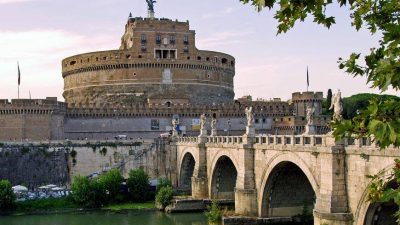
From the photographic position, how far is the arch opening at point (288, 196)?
26.4 meters

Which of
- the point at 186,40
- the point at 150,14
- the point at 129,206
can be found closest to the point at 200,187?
the point at 129,206

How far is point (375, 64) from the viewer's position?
4.54 meters

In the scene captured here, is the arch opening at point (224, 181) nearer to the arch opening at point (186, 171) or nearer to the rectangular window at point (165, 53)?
the arch opening at point (186, 171)

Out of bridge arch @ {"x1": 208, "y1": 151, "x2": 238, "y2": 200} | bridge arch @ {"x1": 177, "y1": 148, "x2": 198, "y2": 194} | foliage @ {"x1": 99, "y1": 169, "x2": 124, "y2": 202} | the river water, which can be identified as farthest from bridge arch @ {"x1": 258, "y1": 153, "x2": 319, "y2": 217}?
bridge arch @ {"x1": 177, "y1": 148, "x2": 198, "y2": 194}

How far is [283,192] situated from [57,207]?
18.5m

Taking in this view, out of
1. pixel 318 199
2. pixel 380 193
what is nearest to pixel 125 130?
pixel 318 199

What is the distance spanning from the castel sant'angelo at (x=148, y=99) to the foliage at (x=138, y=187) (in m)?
15.7

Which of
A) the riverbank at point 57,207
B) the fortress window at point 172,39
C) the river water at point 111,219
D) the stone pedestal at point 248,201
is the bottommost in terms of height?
the river water at point 111,219

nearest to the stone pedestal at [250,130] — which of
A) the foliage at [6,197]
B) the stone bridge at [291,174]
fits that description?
the stone bridge at [291,174]

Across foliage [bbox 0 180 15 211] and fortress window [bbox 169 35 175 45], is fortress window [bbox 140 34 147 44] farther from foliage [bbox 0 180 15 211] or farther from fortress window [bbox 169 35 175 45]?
foliage [bbox 0 180 15 211]

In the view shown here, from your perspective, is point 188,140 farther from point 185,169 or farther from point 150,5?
point 150,5

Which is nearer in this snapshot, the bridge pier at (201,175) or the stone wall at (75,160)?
the bridge pier at (201,175)

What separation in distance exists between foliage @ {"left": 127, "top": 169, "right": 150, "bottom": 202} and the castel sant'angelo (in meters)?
15.7

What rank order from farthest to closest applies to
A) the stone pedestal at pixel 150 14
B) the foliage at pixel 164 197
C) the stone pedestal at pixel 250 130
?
the stone pedestal at pixel 150 14 → the foliage at pixel 164 197 → the stone pedestal at pixel 250 130
